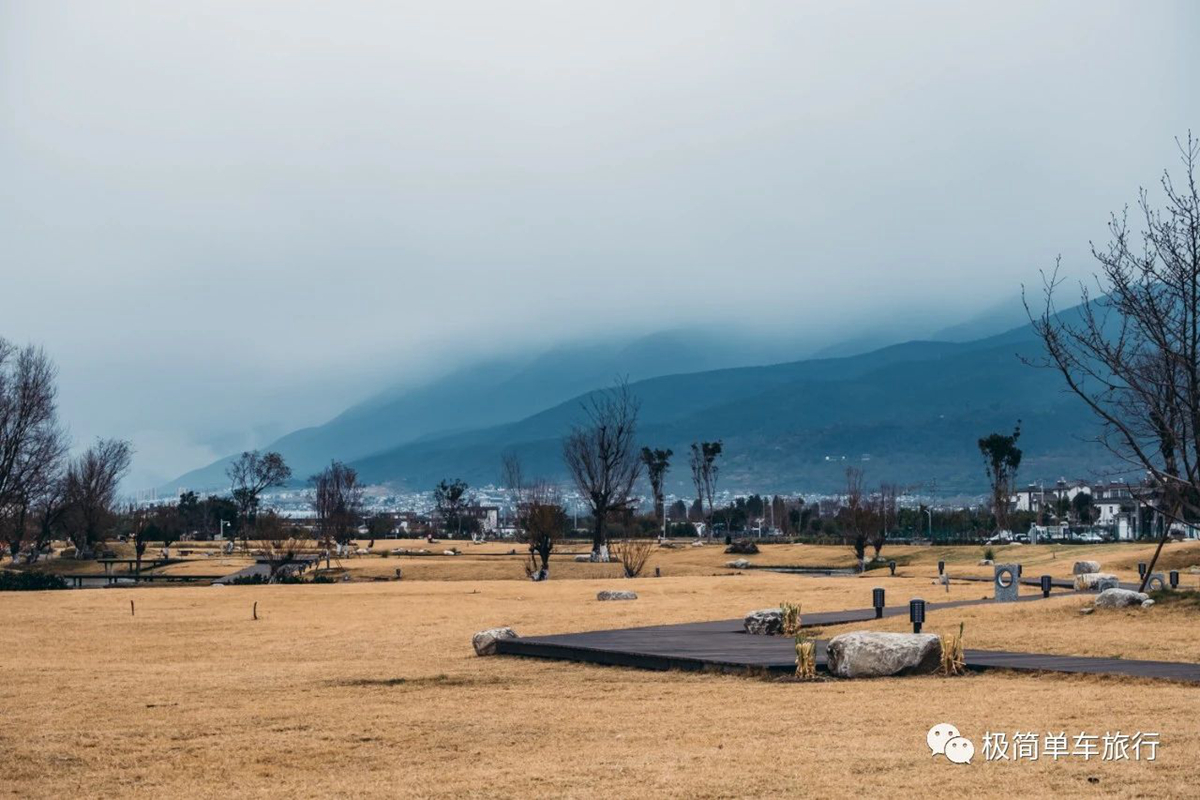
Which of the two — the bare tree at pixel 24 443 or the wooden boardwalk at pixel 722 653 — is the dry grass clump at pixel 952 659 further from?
the bare tree at pixel 24 443

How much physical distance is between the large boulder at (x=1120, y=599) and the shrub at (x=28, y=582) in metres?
39.0

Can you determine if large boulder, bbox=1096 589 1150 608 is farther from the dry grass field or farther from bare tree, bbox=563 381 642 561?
bare tree, bbox=563 381 642 561

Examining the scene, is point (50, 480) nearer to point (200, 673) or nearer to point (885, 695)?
point (200, 673)

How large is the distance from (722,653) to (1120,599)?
883 cm

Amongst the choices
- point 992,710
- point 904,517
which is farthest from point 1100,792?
point 904,517

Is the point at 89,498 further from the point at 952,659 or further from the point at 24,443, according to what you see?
the point at 952,659

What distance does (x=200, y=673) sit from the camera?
21.1 metres

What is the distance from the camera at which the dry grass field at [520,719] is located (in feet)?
35.4

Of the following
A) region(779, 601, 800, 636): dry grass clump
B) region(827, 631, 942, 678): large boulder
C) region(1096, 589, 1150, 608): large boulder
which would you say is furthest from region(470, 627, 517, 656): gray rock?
region(1096, 589, 1150, 608): large boulder

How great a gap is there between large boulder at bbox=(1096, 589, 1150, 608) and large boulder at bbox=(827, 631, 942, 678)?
343 inches

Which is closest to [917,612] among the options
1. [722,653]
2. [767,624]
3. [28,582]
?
[722,653]

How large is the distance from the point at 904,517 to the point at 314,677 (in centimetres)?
11503

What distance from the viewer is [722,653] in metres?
21.0

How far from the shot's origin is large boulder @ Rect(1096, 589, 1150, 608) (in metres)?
25.1
